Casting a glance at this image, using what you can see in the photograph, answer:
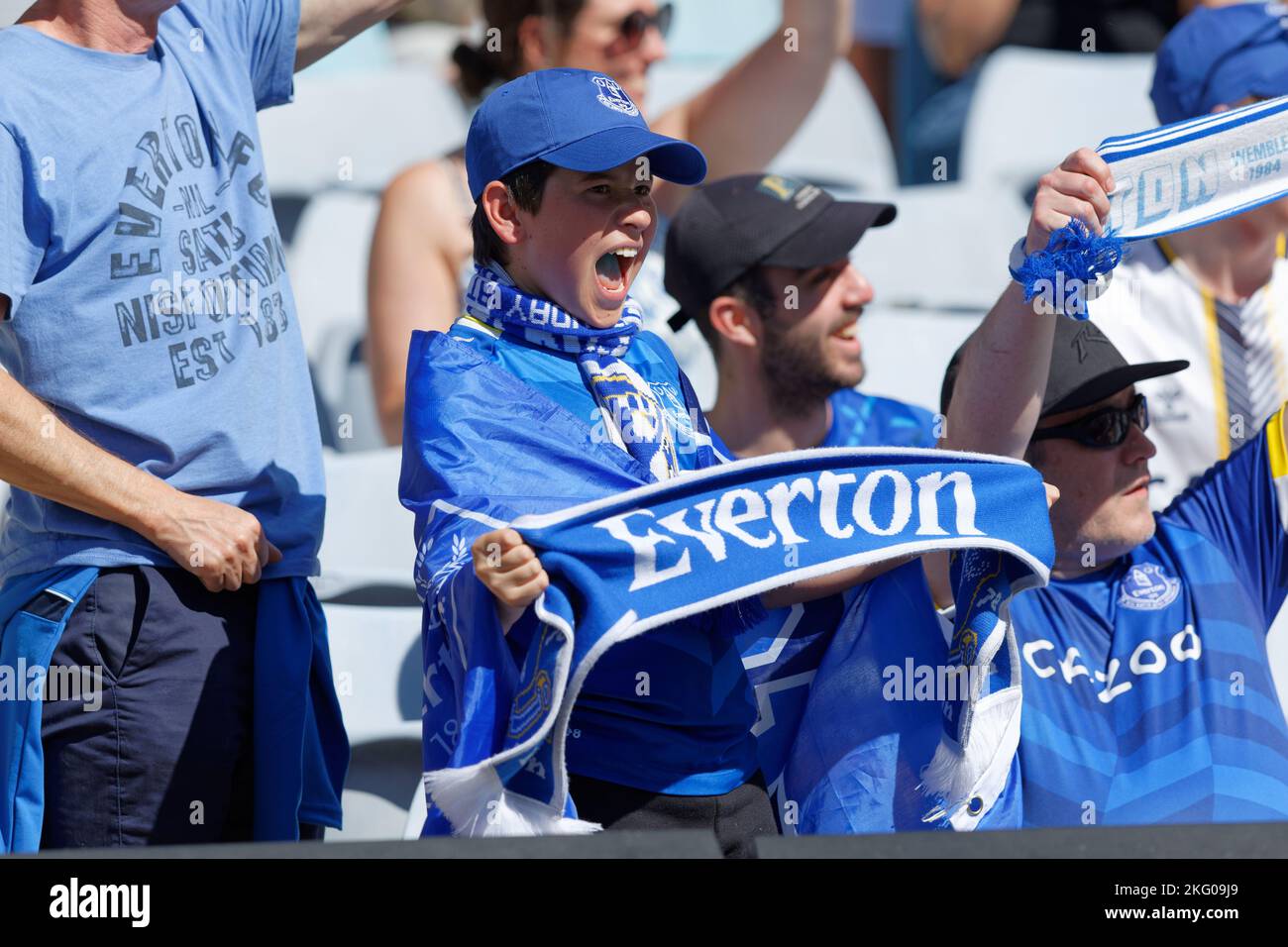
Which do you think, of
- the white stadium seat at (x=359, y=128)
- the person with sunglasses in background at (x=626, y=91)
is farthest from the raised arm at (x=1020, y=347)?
the white stadium seat at (x=359, y=128)

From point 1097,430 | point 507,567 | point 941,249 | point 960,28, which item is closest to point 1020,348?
point 1097,430

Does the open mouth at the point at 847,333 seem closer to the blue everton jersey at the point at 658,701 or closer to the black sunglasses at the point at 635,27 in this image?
the black sunglasses at the point at 635,27

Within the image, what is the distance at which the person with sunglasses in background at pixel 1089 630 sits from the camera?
2.55m

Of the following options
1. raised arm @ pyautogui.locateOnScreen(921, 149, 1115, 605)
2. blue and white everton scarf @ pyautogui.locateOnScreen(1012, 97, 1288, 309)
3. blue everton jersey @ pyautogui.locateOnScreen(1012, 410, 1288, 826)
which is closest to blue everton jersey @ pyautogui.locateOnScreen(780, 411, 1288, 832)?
blue everton jersey @ pyautogui.locateOnScreen(1012, 410, 1288, 826)

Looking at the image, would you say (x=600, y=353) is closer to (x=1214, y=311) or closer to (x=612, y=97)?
(x=612, y=97)

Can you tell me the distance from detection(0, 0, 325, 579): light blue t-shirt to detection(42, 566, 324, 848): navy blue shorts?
0.08 m

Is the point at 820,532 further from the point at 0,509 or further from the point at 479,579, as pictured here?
the point at 0,509

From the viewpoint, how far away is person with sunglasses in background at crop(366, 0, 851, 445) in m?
4.06

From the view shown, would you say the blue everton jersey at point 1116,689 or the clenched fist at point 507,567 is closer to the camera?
the clenched fist at point 507,567

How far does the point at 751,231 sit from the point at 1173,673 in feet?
4.69

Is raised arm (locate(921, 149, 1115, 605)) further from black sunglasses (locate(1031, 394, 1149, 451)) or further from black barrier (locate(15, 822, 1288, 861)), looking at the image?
black barrier (locate(15, 822, 1288, 861))

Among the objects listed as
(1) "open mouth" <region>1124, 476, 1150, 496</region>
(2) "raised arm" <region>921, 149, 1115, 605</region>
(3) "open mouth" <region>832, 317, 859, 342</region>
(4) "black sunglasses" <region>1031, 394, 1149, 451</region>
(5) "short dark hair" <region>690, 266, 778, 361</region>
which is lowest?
(1) "open mouth" <region>1124, 476, 1150, 496</region>

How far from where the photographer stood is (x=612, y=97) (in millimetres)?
2436
